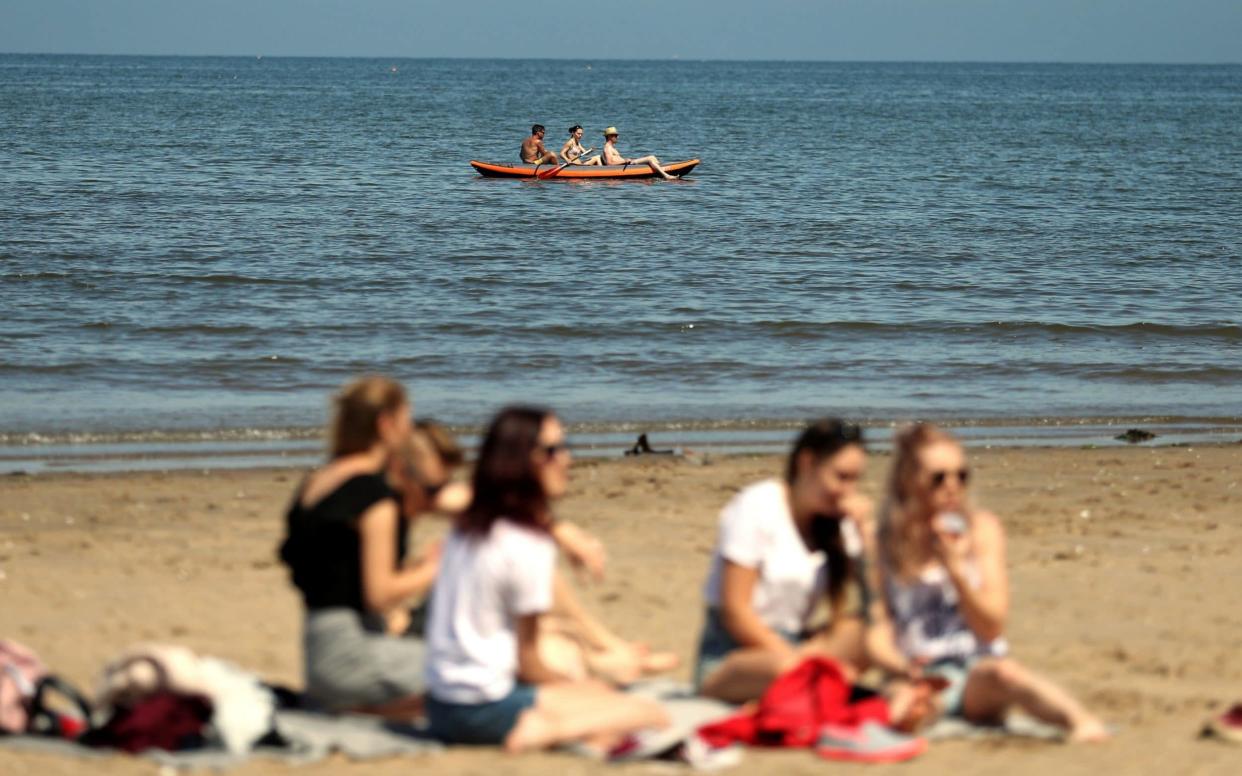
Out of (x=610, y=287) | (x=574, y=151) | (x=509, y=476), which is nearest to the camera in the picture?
(x=509, y=476)

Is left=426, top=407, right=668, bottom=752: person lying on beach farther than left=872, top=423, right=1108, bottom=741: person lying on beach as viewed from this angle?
No

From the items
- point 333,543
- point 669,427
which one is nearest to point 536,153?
point 669,427

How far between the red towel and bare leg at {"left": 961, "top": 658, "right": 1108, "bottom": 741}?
0.31 metres

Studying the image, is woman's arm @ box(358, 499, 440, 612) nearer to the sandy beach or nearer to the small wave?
the sandy beach

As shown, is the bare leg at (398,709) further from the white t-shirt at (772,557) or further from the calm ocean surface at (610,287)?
the calm ocean surface at (610,287)

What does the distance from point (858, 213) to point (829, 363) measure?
50.3ft

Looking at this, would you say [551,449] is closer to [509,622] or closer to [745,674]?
[509,622]

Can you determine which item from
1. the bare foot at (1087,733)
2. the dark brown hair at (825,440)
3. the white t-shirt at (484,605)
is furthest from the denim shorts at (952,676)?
the white t-shirt at (484,605)

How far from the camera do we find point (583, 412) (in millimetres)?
11398

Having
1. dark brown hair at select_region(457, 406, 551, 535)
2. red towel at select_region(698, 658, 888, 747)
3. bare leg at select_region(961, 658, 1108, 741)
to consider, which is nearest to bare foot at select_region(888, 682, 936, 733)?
red towel at select_region(698, 658, 888, 747)

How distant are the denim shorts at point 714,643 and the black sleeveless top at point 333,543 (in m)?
0.99

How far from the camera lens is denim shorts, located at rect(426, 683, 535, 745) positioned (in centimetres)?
450

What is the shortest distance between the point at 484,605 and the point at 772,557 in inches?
34.6

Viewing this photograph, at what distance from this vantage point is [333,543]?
4.55 metres
